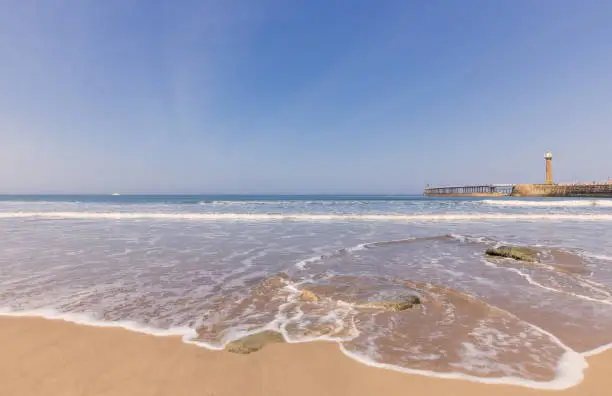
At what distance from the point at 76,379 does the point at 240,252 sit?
6.08m

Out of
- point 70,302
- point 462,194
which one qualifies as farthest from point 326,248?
point 462,194

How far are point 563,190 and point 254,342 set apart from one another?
268ft

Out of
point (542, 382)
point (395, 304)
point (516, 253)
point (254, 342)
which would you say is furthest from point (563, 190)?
point (254, 342)

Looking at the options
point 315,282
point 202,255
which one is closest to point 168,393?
point 315,282

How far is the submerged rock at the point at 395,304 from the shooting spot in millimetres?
4273

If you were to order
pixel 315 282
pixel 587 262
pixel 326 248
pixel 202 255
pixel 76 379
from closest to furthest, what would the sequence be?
pixel 76 379, pixel 315 282, pixel 587 262, pixel 202 255, pixel 326 248

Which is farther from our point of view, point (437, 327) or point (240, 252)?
point (240, 252)

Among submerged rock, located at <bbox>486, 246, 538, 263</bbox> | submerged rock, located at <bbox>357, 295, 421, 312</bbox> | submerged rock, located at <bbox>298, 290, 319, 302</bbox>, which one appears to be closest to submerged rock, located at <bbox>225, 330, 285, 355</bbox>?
submerged rock, located at <bbox>298, 290, 319, 302</bbox>

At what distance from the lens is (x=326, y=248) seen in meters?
9.38

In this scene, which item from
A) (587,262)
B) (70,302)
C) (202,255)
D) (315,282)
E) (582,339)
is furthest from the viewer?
(202,255)

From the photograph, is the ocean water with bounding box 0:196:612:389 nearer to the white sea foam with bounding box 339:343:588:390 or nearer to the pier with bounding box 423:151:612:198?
the white sea foam with bounding box 339:343:588:390

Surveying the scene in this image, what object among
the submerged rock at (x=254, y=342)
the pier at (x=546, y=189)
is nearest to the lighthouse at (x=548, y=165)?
the pier at (x=546, y=189)

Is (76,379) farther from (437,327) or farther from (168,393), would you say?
(437,327)

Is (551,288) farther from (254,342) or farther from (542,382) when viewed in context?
(254,342)
